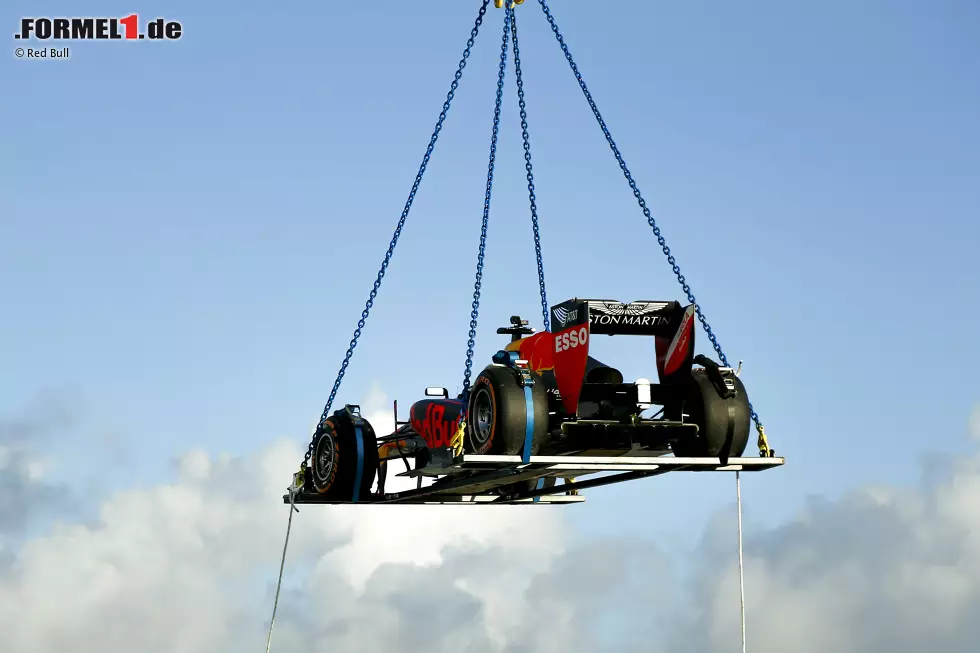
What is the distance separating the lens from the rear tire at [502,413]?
1573cm

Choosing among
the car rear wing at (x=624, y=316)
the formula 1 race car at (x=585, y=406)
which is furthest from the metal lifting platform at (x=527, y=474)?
the car rear wing at (x=624, y=316)

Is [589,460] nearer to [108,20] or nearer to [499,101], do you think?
[499,101]

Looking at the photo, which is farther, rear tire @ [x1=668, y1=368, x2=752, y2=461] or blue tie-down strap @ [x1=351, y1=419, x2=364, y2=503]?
blue tie-down strap @ [x1=351, y1=419, x2=364, y2=503]

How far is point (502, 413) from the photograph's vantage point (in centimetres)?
1573

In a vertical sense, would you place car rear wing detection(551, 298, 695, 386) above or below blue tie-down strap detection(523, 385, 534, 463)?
above

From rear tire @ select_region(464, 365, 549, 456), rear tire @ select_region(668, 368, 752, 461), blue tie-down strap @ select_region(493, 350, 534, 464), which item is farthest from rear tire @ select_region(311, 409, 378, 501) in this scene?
rear tire @ select_region(668, 368, 752, 461)

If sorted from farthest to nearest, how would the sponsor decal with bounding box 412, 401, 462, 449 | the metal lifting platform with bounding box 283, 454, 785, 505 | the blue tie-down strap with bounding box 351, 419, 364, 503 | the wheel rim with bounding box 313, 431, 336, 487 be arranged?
the wheel rim with bounding box 313, 431, 336, 487 < the blue tie-down strap with bounding box 351, 419, 364, 503 < the sponsor decal with bounding box 412, 401, 462, 449 < the metal lifting platform with bounding box 283, 454, 785, 505

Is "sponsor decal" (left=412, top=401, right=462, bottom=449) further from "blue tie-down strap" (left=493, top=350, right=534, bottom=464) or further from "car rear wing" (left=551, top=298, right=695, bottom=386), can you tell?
"car rear wing" (left=551, top=298, right=695, bottom=386)

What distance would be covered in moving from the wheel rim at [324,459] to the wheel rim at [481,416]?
387cm

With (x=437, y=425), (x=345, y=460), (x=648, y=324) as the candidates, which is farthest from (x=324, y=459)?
(x=648, y=324)

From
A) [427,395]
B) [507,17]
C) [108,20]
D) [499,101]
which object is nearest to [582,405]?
[427,395]

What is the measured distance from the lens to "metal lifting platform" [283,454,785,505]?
617 inches

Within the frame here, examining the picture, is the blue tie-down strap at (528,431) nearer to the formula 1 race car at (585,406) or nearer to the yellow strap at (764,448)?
the formula 1 race car at (585,406)

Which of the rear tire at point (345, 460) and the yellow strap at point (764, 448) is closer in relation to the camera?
the yellow strap at point (764, 448)
